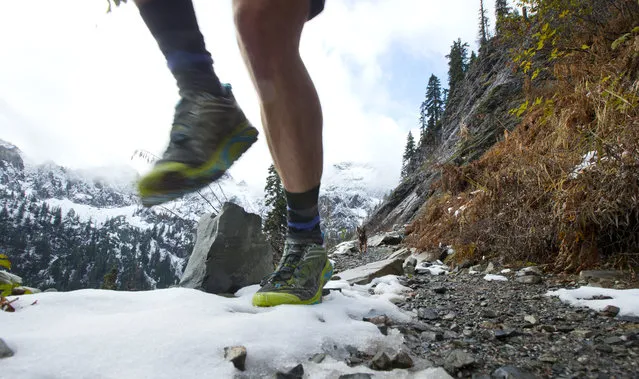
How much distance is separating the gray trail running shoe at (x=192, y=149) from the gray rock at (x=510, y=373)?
1.11 m

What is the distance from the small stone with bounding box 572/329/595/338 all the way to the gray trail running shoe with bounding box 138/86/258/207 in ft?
4.80

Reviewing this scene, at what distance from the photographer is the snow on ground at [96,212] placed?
15882cm

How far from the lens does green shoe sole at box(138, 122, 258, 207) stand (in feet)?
3.82

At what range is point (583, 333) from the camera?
1.23 meters

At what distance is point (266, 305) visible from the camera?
1405 mm

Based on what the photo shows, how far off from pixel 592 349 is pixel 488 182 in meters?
2.84

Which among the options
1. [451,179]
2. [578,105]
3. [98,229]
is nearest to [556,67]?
[578,105]

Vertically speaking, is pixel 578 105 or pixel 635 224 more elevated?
pixel 578 105

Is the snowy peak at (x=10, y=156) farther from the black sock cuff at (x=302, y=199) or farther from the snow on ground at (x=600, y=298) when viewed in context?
the snow on ground at (x=600, y=298)

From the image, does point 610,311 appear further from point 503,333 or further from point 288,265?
point 288,265

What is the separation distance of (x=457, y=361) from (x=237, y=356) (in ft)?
2.01

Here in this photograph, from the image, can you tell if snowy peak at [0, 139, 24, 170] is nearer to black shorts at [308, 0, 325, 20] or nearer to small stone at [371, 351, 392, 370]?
black shorts at [308, 0, 325, 20]

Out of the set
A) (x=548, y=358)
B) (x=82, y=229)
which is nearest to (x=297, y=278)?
(x=548, y=358)

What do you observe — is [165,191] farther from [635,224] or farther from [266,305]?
[635,224]
